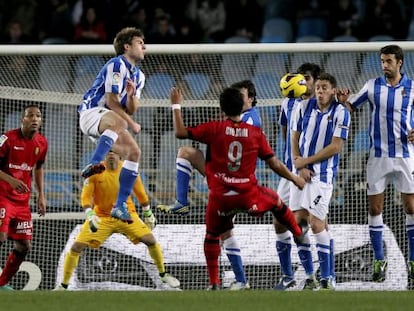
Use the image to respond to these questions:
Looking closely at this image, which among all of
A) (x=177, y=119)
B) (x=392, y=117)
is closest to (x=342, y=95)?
(x=392, y=117)

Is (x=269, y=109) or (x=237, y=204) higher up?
(x=269, y=109)

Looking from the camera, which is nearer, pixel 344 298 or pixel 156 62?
pixel 344 298

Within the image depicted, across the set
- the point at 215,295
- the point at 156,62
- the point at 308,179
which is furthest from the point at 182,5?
the point at 215,295

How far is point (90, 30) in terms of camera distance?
17.8m

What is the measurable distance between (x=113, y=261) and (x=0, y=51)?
271 centimetres

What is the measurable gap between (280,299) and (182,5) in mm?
9578

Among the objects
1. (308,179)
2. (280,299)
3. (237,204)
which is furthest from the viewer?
(308,179)

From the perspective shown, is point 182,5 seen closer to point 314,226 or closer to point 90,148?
point 90,148

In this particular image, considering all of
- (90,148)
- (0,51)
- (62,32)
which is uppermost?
(62,32)

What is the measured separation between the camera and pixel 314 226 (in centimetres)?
1231

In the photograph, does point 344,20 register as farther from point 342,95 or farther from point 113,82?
point 113,82

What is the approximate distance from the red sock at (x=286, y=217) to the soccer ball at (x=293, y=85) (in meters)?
1.39

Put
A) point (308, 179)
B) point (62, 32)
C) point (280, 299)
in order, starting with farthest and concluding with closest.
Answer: point (62, 32) → point (308, 179) → point (280, 299)

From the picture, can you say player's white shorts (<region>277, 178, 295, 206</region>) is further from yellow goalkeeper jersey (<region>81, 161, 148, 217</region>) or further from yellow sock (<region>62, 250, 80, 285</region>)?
yellow sock (<region>62, 250, 80, 285</region>)
